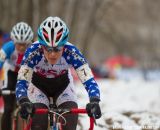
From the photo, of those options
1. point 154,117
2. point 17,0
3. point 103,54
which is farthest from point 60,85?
point 103,54

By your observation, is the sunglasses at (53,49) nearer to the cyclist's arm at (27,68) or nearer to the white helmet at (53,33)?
the white helmet at (53,33)

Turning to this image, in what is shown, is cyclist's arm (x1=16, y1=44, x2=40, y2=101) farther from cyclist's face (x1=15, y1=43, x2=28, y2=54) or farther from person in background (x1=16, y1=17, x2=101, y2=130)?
cyclist's face (x1=15, y1=43, x2=28, y2=54)

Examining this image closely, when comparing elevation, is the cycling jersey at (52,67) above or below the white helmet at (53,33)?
below

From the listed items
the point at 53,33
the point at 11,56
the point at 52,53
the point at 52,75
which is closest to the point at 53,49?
the point at 52,53

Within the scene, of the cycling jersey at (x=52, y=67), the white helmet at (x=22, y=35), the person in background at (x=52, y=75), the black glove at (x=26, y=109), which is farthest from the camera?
the white helmet at (x=22, y=35)

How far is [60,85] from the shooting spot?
7031mm

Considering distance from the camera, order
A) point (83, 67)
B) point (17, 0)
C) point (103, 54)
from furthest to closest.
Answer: point (103, 54) → point (17, 0) → point (83, 67)

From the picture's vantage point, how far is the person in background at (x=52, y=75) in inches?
253

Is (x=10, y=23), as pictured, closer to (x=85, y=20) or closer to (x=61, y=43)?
(x=85, y=20)

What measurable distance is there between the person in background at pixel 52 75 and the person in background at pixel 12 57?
1.89 metres

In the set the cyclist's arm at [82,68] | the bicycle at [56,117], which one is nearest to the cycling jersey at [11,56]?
the cyclist's arm at [82,68]

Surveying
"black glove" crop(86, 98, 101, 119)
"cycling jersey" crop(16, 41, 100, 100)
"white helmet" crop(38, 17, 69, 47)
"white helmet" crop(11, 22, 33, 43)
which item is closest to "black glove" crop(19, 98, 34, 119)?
"cycling jersey" crop(16, 41, 100, 100)

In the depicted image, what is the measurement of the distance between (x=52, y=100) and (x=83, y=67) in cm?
66

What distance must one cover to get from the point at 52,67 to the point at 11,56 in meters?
2.41
